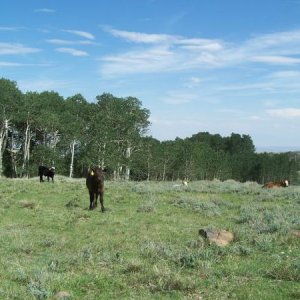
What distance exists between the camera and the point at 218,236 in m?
12.7

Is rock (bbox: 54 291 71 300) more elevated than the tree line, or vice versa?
the tree line

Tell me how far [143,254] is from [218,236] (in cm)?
247

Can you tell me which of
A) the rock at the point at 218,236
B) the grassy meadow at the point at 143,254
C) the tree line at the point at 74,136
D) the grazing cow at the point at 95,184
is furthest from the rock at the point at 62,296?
the tree line at the point at 74,136

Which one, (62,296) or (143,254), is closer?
(62,296)

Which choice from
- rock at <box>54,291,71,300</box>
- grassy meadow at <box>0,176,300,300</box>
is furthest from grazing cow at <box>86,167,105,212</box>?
rock at <box>54,291,71,300</box>

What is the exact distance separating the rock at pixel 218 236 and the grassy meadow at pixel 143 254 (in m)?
0.22

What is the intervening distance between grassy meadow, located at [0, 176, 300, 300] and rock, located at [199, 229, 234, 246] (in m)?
0.22

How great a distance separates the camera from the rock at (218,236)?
1235 cm

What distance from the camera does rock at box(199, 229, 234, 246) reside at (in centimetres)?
1235

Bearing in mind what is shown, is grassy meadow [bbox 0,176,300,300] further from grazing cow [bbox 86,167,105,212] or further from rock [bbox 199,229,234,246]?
grazing cow [bbox 86,167,105,212]

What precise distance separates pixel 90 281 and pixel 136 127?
71466mm

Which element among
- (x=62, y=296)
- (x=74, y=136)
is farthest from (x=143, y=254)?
(x=74, y=136)

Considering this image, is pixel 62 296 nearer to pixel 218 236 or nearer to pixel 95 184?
pixel 218 236

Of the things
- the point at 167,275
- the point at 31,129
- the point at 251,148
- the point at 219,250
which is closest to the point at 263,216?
the point at 219,250
